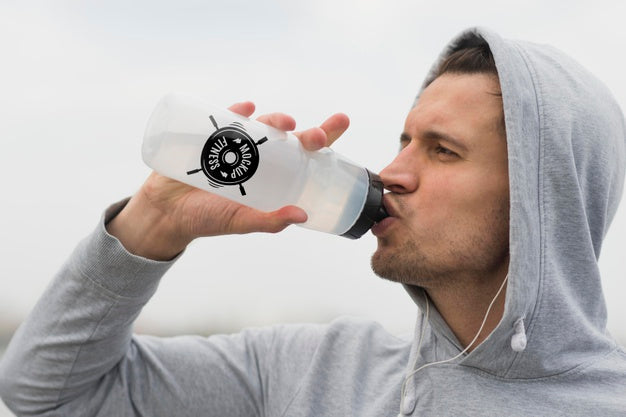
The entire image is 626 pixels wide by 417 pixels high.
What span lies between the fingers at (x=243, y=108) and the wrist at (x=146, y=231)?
29 centimetres

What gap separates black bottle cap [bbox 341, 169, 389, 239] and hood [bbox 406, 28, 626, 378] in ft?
0.84

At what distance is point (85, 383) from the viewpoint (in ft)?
4.44

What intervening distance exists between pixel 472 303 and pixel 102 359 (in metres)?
0.80

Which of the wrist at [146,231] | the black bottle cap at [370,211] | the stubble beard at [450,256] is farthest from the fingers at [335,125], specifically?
the wrist at [146,231]

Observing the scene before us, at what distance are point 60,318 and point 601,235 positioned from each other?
3.85 ft

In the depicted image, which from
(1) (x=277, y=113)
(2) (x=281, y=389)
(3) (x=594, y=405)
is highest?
(1) (x=277, y=113)

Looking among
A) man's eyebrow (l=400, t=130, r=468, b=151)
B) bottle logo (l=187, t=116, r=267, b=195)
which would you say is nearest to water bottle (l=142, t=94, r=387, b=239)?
bottle logo (l=187, t=116, r=267, b=195)

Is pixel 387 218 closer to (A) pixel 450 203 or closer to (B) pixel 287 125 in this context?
(A) pixel 450 203

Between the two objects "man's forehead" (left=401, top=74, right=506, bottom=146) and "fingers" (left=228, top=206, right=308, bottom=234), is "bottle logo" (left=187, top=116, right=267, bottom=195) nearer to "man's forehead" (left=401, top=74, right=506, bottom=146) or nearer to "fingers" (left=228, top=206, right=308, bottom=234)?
"fingers" (left=228, top=206, right=308, bottom=234)

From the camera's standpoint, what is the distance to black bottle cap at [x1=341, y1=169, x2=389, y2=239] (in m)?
1.25

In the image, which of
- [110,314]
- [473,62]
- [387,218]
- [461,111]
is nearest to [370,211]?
[387,218]

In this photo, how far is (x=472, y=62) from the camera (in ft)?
4.65

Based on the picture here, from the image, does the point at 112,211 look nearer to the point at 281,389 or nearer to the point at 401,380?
the point at 281,389

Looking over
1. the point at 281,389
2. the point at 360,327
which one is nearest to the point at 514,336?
the point at 360,327
